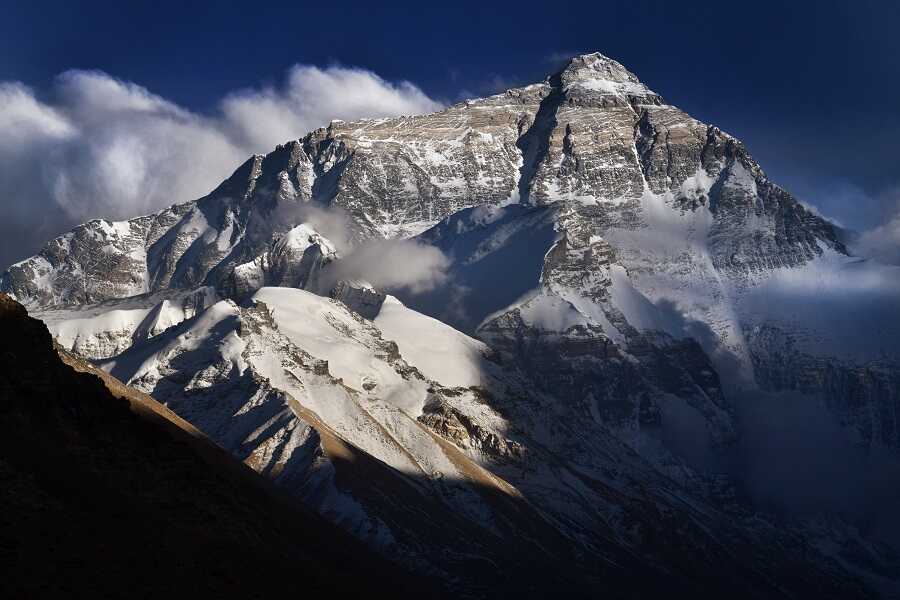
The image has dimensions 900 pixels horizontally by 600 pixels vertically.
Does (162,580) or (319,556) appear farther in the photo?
(319,556)

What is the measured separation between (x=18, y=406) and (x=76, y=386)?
22.9ft

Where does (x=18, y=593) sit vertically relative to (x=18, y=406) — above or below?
below

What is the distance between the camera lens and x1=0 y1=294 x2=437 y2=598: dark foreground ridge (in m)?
85.1

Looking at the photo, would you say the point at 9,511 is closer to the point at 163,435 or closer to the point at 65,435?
the point at 65,435

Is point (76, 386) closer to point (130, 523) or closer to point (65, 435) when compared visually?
point (65, 435)

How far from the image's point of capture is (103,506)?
94.2 m

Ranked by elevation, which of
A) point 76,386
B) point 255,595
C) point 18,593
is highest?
point 76,386

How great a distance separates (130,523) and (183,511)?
8960 millimetres

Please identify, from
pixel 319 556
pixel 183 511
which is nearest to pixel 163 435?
pixel 183 511

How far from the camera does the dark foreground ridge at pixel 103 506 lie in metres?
85.1

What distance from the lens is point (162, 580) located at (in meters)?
90.1

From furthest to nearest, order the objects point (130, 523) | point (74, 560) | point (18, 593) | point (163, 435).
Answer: point (163, 435) → point (130, 523) → point (74, 560) → point (18, 593)

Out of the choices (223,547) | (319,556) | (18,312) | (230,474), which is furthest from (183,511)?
(319,556)

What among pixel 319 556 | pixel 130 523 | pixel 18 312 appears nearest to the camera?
pixel 130 523
